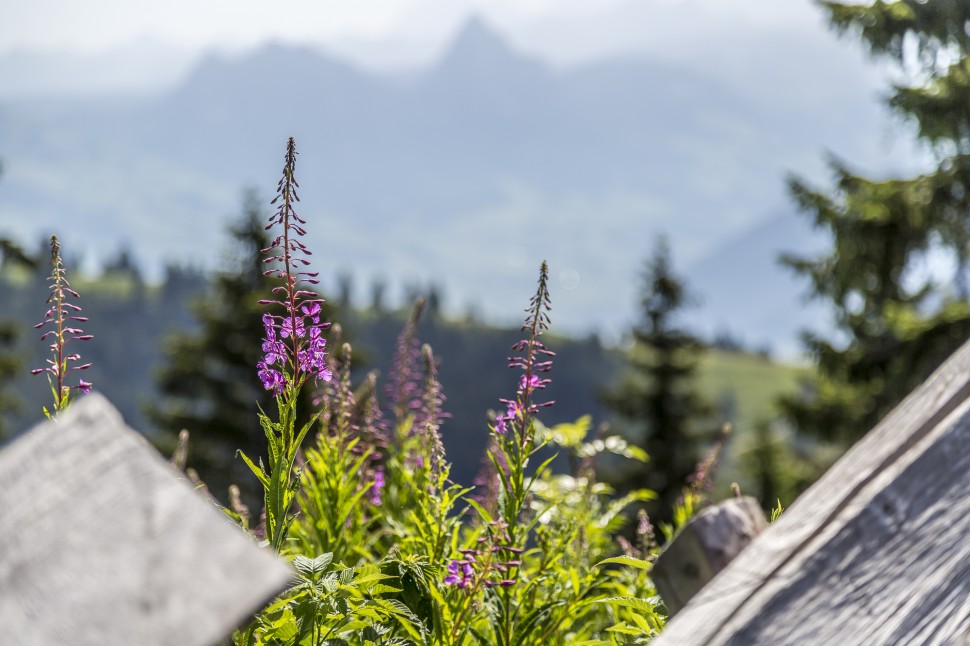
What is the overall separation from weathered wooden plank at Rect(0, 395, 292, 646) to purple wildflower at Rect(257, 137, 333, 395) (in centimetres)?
150

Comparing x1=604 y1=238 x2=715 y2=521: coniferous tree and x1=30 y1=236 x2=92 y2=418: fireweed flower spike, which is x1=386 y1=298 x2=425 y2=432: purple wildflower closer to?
x1=30 y1=236 x2=92 y2=418: fireweed flower spike

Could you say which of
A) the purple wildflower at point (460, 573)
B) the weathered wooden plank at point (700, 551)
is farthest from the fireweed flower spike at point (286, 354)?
the weathered wooden plank at point (700, 551)

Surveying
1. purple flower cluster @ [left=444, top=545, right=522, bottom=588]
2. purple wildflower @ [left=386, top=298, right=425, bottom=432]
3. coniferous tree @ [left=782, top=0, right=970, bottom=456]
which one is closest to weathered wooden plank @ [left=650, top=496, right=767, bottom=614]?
purple flower cluster @ [left=444, top=545, right=522, bottom=588]

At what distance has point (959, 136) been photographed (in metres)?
16.5

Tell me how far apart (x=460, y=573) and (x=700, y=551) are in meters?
0.93

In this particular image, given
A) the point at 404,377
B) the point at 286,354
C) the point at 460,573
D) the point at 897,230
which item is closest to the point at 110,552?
the point at 286,354

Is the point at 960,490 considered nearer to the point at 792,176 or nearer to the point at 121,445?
the point at 121,445

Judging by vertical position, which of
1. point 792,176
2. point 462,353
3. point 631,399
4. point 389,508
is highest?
point 792,176

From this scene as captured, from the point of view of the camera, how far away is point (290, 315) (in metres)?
2.83

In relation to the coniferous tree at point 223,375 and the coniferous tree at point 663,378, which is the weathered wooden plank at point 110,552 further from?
the coniferous tree at point 663,378

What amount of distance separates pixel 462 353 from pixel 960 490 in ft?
636

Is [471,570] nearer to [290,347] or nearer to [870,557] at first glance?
→ [290,347]

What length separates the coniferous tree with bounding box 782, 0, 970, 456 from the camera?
16.5 metres

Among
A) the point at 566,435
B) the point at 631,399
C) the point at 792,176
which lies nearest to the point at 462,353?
the point at 631,399
